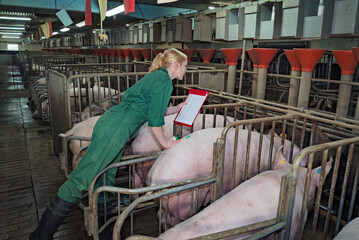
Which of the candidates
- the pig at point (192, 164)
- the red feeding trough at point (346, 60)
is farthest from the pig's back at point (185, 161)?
the red feeding trough at point (346, 60)

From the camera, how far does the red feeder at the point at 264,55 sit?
4426 mm

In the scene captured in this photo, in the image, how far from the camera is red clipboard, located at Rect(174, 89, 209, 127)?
2400 millimetres

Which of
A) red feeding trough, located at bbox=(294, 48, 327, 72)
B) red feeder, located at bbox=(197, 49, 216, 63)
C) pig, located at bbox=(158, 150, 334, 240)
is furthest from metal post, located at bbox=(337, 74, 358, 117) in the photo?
red feeder, located at bbox=(197, 49, 216, 63)

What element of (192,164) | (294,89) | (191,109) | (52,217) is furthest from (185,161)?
(294,89)

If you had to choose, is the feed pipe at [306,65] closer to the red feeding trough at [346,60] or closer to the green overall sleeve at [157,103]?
the red feeding trough at [346,60]

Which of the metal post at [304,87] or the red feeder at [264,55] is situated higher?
the red feeder at [264,55]

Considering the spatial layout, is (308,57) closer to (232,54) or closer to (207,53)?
(232,54)

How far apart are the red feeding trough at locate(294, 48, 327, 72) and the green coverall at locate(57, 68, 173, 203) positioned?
222cm

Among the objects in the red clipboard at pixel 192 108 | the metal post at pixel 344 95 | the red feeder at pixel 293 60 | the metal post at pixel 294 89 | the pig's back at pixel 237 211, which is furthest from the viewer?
the metal post at pixel 294 89

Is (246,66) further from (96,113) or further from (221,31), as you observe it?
(96,113)

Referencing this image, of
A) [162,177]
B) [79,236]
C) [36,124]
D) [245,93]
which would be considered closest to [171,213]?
[162,177]

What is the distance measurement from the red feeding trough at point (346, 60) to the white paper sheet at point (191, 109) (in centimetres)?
213

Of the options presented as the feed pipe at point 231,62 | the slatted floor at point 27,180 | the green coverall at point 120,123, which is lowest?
the slatted floor at point 27,180

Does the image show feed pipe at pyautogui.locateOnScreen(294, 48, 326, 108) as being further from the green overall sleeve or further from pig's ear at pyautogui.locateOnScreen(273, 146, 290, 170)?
the green overall sleeve
